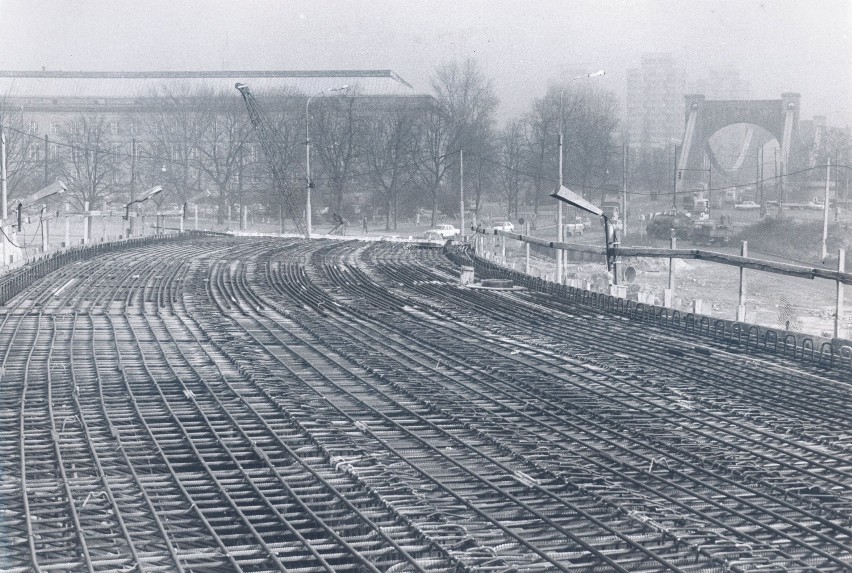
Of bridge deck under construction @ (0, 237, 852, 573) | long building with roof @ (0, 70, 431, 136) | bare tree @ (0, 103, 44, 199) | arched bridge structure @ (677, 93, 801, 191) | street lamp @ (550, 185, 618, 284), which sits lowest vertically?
bridge deck under construction @ (0, 237, 852, 573)

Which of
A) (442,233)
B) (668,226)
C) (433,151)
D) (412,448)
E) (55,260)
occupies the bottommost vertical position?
(442,233)

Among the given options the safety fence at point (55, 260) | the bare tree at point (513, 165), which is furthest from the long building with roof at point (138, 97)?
the safety fence at point (55, 260)

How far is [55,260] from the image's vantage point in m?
22.9

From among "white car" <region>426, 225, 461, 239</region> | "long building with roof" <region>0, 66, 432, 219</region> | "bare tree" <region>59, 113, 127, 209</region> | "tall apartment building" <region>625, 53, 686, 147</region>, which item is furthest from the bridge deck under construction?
"tall apartment building" <region>625, 53, 686, 147</region>

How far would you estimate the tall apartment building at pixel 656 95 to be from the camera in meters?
100

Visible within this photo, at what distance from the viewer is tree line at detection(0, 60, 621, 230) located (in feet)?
163

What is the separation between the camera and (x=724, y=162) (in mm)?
92750

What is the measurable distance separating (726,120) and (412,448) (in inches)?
2245

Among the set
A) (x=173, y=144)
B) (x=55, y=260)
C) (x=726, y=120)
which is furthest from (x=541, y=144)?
(x=55, y=260)

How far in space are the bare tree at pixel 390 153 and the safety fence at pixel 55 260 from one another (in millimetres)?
18856

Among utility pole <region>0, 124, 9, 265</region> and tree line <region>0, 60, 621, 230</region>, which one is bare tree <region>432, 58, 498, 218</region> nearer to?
tree line <region>0, 60, 621, 230</region>

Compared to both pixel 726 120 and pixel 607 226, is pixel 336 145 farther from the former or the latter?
pixel 607 226

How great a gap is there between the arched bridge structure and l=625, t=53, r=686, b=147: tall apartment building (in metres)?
33.2

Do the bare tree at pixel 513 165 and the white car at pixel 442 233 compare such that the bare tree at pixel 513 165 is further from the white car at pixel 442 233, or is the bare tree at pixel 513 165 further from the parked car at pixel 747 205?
the parked car at pixel 747 205
